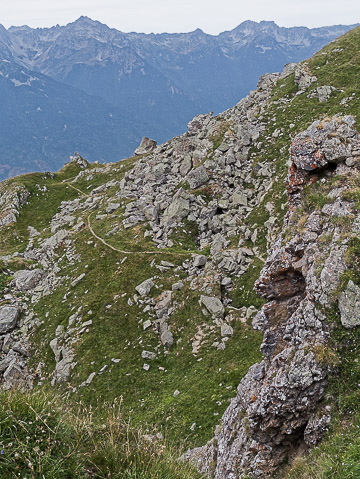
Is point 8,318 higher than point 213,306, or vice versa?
point 8,318

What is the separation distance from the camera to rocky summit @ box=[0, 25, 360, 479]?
927 cm

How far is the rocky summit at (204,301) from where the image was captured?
927 cm

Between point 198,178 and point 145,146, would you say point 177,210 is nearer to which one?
point 198,178

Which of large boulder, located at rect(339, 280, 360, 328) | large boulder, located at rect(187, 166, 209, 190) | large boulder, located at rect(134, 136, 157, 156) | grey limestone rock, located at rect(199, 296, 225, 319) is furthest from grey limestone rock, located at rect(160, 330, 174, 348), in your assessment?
large boulder, located at rect(134, 136, 157, 156)

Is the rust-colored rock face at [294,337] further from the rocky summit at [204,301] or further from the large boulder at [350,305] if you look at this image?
the large boulder at [350,305]

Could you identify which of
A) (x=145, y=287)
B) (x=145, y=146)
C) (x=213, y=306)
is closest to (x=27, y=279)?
(x=145, y=287)

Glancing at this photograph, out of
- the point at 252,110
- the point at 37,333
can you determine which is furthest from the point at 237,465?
the point at 252,110

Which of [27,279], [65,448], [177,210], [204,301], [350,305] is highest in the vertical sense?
[65,448]

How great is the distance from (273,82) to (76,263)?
5894 cm

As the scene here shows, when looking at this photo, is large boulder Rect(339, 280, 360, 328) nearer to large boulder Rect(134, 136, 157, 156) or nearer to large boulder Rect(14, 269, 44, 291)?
large boulder Rect(14, 269, 44, 291)

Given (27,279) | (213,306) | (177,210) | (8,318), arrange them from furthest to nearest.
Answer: (177,210), (27,279), (8,318), (213,306)

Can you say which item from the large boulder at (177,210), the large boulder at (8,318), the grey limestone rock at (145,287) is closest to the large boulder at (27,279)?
the large boulder at (8,318)

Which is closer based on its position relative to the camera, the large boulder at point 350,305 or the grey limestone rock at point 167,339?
the large boulder at point 350,305

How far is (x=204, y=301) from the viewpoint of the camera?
34656 millimetres
